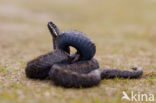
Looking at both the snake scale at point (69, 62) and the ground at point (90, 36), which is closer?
the ground at point (90, 36)

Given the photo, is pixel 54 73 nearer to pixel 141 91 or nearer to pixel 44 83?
pixel 44 83

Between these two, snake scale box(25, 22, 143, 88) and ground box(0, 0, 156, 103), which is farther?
snake scale box(25, 22, 143, 88)

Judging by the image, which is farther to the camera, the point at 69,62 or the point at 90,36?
the point at 90,36

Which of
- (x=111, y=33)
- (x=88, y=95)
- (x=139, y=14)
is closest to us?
(x=88, y=95)

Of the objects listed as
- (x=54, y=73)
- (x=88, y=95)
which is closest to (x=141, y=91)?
(x=88, y=95)

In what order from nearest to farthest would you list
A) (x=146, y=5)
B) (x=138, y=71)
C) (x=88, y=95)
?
(x=88, y=95) → (x=138, y=71) → (x=146, y=5)

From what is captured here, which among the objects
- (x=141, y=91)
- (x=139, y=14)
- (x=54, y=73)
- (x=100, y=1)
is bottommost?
(x=141, y=91)

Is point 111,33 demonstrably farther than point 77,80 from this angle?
Yes

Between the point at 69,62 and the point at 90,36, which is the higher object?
the point at 90,36
